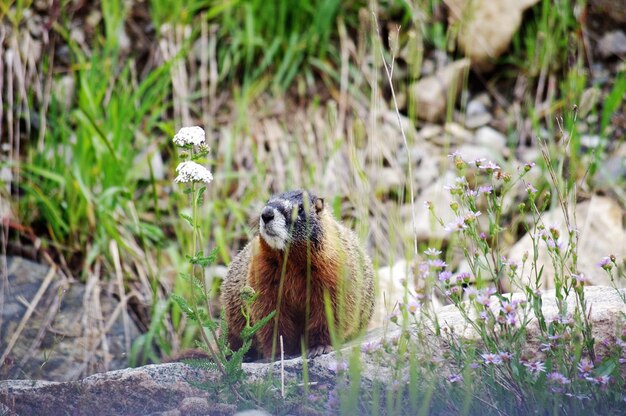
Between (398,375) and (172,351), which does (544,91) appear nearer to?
(172,351)

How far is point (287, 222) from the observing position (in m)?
3.79

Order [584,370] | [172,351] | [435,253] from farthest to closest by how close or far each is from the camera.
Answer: [172,351] → [435,253] → [584,370]

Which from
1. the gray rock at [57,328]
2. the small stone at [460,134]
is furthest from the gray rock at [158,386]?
the small stone at [460,134]

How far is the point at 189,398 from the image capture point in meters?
2.87

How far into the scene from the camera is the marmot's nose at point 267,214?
367 cm

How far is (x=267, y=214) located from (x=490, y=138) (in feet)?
11.4

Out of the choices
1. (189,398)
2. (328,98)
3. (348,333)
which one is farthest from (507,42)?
(189,398)

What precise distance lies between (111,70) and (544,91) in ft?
11.8

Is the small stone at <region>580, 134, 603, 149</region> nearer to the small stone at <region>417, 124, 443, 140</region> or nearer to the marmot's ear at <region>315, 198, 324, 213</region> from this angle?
the small stone at <region>417, 124, 443, 140</region>

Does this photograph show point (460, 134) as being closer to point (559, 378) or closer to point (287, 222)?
point (287, 222)

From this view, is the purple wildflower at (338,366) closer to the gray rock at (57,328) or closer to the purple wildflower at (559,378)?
the purple wildflower at (559,378)

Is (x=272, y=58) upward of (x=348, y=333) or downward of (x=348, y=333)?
upward

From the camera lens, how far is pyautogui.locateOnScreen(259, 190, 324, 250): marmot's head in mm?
3705

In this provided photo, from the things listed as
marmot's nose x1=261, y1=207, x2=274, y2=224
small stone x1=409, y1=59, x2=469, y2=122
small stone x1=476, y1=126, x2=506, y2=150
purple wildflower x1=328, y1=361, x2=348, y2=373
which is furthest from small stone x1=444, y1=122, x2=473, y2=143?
purple wildflower x1=328, y1=361, x2=348, y2=373
